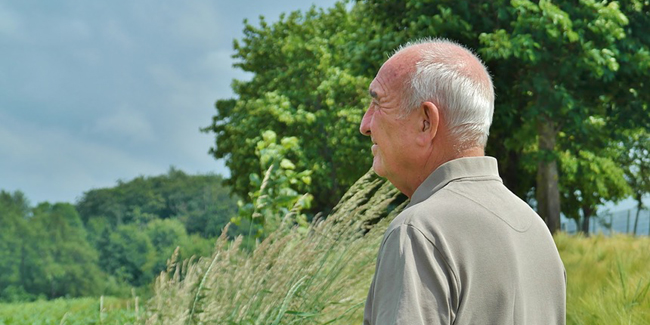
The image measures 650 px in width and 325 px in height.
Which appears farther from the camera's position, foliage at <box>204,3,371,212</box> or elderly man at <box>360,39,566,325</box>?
foliage at <box>204,3,371,212</box>

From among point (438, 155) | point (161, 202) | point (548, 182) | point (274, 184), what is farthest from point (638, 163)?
point (438, 155)

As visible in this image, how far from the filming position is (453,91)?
1375 millimetres

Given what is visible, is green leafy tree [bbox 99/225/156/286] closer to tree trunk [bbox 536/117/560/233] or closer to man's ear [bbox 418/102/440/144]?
tree trunk [bbox 536/117/560/233]

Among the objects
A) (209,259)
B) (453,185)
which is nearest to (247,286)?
(209,259)

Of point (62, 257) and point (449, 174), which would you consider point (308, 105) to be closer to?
point (62, 257)

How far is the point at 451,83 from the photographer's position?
138 centimetres

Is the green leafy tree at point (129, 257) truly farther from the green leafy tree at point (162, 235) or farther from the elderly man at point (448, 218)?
the elderly man at point (448, 218)

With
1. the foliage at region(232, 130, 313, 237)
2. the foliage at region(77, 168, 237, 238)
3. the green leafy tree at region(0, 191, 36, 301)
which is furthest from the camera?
the foliage at region(77, 168, 237, 238)

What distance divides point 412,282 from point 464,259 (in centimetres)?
14

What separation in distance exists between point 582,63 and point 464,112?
1294cm

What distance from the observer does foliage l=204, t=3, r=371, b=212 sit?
2278cm

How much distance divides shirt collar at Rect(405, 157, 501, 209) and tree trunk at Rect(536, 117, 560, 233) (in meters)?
14.8

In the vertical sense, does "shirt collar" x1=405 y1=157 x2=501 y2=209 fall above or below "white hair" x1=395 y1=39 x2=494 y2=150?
below

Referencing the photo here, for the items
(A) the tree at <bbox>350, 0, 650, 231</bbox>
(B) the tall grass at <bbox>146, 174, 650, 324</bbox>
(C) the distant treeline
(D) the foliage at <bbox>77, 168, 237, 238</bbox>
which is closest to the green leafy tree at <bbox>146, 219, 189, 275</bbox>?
(C) the distant treeline
